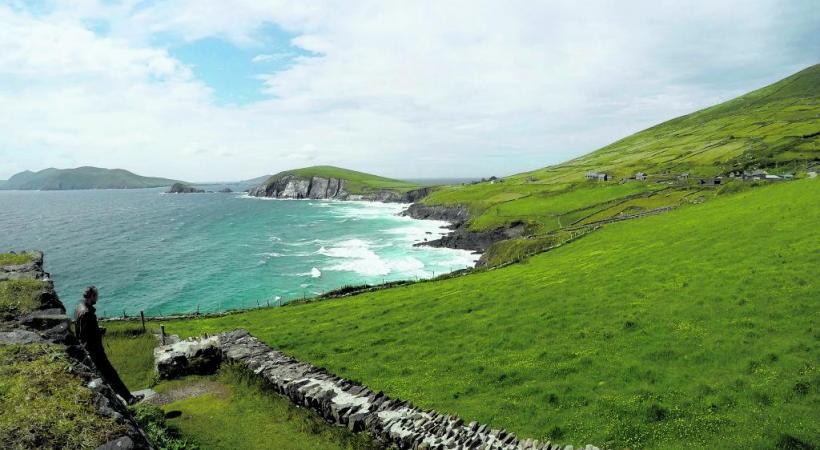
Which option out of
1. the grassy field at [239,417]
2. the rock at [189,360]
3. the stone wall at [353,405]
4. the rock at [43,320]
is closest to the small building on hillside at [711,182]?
the stone wall at [353,405]

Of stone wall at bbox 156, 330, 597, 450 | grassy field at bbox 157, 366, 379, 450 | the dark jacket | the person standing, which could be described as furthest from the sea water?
the dark jacket

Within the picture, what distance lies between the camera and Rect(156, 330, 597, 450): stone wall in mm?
16109

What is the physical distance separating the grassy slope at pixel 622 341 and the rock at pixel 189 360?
5807mm

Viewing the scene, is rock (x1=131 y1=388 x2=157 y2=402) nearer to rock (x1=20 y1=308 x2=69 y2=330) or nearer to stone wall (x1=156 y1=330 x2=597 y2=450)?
stone wall (x1=156 y1=330 x2=597 y2=450)

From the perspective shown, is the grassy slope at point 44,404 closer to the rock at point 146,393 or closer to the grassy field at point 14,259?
the rock at point 146,393

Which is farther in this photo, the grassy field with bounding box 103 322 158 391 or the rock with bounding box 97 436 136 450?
the grassy field with bounding box 103 322 158 391

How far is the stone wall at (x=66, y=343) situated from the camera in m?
9.76

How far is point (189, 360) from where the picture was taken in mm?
26359

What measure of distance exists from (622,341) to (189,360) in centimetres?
2561

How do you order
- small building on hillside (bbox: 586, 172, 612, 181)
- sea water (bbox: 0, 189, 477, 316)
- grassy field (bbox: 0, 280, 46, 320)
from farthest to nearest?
small building on hillside (bbox: 586, 172, 612, 181)
sea water (bbox: 0, 189, 477, 316)
grassy field (bbox: 0, 280, 46, 320)

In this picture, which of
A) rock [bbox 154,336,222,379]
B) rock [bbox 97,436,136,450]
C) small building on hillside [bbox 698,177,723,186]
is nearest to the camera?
rock [bbox 97,436,136,450]

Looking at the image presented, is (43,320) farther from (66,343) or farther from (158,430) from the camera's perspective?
(158,430)

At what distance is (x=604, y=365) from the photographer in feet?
74.2

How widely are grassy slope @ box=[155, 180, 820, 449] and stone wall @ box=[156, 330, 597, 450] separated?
9.81 feet
